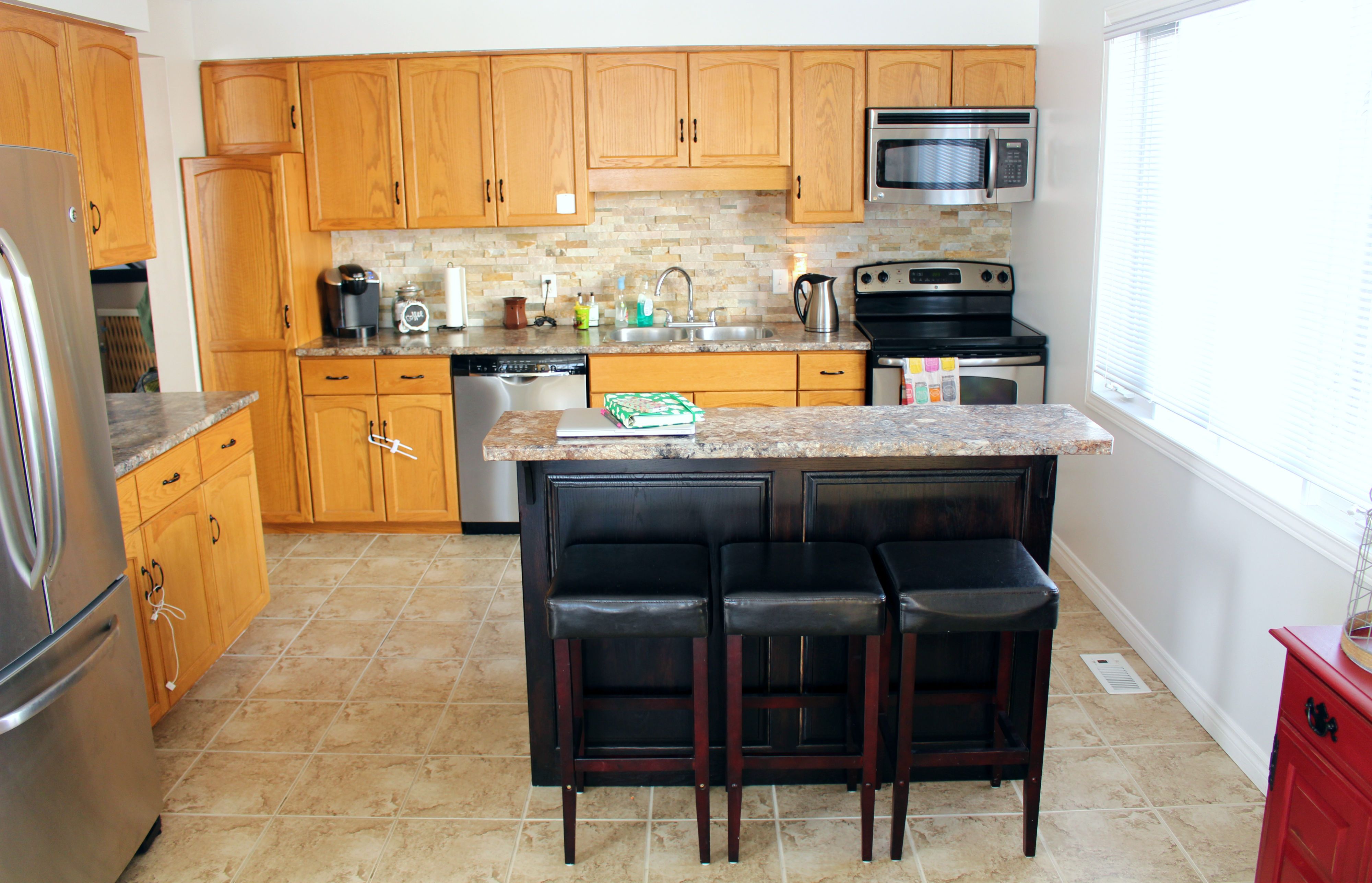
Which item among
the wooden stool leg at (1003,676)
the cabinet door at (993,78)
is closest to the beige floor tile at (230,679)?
the wooden stool leg at (1003,676)

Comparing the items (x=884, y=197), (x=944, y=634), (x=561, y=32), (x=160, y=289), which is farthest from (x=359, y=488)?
(x=944, y=634)

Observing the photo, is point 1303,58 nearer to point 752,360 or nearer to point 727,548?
point 727,548

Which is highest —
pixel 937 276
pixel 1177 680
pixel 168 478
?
pixel 937 276

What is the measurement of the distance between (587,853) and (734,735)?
48 cm

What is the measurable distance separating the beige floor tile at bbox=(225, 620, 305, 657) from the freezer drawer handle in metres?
1.24

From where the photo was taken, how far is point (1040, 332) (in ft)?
14.4

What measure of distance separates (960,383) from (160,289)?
345 cm

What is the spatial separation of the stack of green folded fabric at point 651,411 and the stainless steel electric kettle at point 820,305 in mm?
2174

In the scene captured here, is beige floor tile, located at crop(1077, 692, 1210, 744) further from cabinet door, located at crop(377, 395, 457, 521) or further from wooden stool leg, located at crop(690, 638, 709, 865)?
cabinet door, located at crop(377, 395, 457, 521)

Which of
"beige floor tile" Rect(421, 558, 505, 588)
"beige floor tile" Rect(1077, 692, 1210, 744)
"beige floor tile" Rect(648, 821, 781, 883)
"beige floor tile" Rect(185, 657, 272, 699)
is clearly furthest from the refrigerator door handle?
"beige floor tile" Rect(1077, 692, 1210, 744)

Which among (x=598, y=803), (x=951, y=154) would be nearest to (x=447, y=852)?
(x=598, y=803)

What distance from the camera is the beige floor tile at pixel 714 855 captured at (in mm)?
2348

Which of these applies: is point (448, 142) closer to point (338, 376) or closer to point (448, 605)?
point (338, 376)

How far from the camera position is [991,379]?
169 inches
